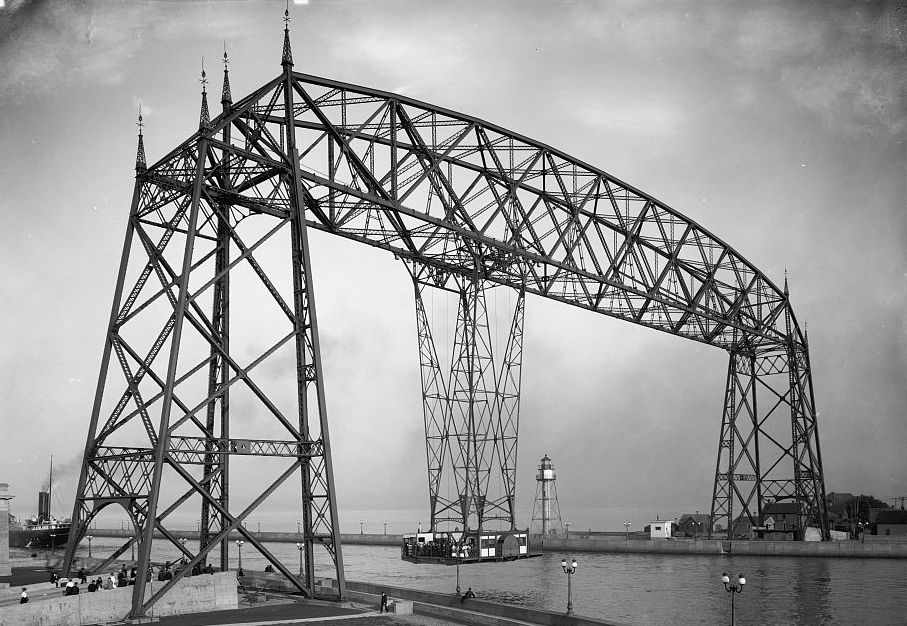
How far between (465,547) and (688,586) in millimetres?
13265

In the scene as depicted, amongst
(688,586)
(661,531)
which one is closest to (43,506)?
(661,531)

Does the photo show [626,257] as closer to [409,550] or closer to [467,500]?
[467,500]

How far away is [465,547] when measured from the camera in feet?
160

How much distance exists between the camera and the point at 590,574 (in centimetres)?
6012

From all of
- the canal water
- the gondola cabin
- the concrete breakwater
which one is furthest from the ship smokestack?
the gondola cabin

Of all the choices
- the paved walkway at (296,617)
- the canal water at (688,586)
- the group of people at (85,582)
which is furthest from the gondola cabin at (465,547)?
the group of people at (85,582)

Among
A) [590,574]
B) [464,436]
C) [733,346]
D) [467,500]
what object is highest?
[733,346]

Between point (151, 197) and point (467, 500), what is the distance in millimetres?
22659

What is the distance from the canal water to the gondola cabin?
1962 mm

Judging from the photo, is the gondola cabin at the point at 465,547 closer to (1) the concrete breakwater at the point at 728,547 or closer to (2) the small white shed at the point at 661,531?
(1) the concrete breakwater at the point at 728,547

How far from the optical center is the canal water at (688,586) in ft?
133

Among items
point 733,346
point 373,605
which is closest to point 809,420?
point 733,346

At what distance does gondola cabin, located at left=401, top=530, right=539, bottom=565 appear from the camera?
48.8 meters

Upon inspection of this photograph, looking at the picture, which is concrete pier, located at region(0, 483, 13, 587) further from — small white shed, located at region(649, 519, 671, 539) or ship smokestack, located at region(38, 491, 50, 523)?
ship smokestack, located at region(38, 491, 50, 523)
